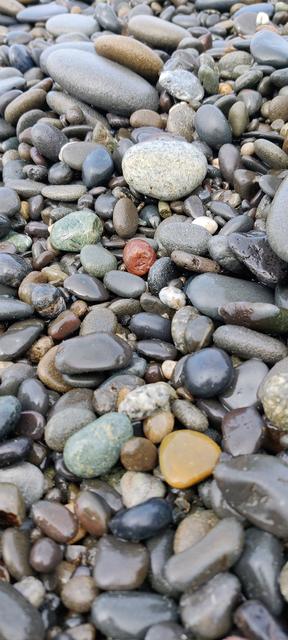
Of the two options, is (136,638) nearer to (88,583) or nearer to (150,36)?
(88,583)

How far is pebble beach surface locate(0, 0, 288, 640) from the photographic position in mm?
2143

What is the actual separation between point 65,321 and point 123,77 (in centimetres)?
247

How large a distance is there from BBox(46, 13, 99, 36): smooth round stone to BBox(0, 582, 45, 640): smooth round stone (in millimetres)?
5458

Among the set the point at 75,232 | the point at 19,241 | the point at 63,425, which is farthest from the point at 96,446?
the point at 19,241

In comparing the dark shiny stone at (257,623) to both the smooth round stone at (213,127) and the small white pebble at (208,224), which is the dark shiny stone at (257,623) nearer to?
the small white pebble at (208,224)

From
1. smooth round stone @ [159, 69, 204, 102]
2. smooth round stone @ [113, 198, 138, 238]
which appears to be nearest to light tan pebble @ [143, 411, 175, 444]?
smooth round stone @ [113, 198, 138, 238]

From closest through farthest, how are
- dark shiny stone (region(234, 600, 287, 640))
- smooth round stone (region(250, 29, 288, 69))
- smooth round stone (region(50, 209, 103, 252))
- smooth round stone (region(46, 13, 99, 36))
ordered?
dark shiny stone (region(234, 600, 287, 640)), smooth round stone (region(50, 209, 103, 252)), smooth round stone (region(250, 29, 288, 69)), smooth round stone (region(46, 13, 99, 36))

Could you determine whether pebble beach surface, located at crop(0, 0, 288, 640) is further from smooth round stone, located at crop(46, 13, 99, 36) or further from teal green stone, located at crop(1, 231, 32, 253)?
smooth round stone, located at crop(46, 13, 99, 36)

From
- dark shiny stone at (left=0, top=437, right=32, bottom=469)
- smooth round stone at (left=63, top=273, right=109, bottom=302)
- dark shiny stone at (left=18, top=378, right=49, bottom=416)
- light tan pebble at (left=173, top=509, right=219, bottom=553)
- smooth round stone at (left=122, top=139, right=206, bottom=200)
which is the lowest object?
dark shiny stone at (left=0, top=437, right=32, bottom=469)

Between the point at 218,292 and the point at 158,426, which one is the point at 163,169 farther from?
the point at 158,426

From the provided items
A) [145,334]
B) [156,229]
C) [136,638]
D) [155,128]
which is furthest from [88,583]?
[155,128]

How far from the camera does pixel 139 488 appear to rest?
2434mm

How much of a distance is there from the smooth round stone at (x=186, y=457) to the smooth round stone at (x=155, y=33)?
157 inches

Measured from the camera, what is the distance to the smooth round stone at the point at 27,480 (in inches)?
99.2
